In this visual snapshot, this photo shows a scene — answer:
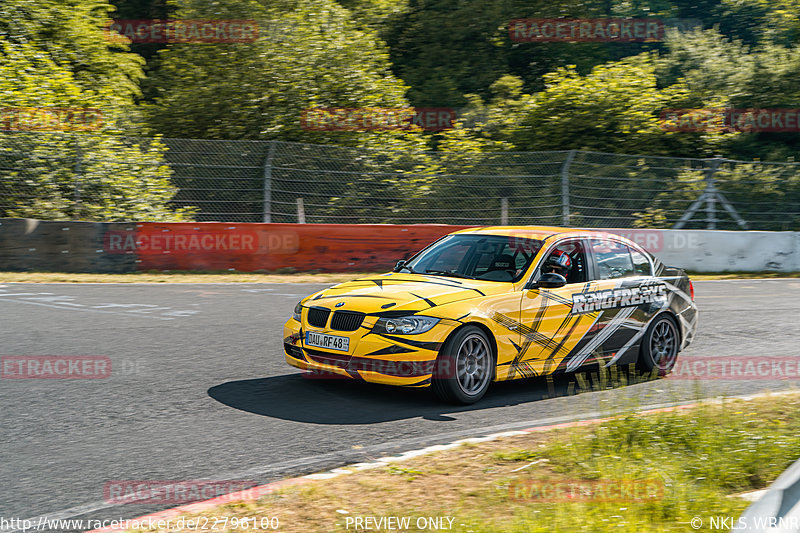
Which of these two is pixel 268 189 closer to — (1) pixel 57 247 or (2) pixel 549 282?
(1) pixel 57 247

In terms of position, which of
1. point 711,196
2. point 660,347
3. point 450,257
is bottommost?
point 660,347

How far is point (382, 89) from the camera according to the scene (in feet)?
87.1

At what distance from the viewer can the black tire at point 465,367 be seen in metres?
7.32

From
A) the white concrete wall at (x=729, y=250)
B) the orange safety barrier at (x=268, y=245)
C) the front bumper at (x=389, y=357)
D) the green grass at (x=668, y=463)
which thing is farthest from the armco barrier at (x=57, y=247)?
the green grass at (x=668, y=463)

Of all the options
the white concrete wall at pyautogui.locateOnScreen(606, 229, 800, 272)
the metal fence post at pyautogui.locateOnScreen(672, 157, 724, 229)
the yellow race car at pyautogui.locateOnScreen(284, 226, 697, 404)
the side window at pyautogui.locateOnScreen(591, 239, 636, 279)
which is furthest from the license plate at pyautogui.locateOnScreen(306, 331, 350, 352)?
the metal fence post at pyautogui.locateOnScreen(672, 157, 724, 229)

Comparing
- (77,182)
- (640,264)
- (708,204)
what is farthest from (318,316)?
(708,204)

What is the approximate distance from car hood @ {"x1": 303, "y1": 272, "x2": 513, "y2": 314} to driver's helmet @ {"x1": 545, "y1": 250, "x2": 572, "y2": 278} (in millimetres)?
701

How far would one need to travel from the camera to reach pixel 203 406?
23.5ft

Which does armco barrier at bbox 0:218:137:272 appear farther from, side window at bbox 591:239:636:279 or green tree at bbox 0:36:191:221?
side window at bbox 591:239:636:279

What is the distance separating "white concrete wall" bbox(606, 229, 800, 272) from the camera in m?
20.8

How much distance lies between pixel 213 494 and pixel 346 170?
16.0 meters

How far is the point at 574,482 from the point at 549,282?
3196mm

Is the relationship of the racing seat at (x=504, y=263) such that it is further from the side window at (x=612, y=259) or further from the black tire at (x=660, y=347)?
the black tire at (x=660, y=347)

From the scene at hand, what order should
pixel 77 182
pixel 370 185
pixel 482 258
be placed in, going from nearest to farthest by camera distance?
pixel 482 258 < pixel 77 182 < pixel 370 185
